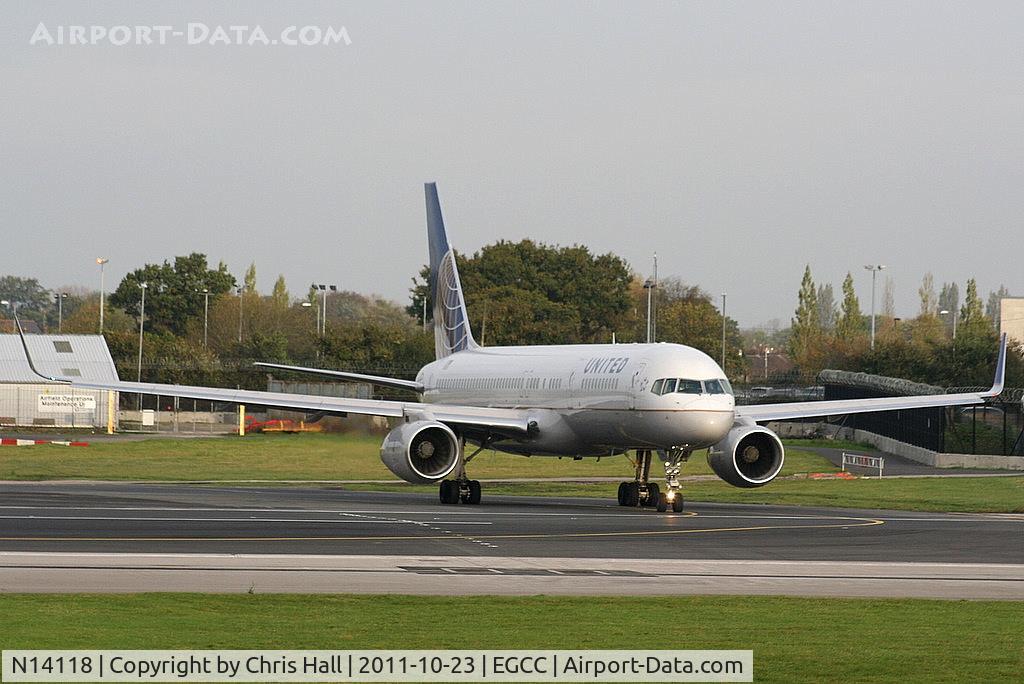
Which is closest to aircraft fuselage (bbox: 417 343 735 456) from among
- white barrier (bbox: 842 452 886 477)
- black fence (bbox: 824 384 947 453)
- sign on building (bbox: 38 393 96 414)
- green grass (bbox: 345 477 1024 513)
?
green grass (bbox: 345 477 1024 513)

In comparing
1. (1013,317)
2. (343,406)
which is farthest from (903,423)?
(1013,317)

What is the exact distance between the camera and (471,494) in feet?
139

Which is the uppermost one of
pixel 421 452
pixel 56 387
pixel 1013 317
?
pixel 1013 317

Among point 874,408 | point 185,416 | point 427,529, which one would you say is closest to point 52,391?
point 185,416

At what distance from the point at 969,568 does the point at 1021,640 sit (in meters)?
8.43

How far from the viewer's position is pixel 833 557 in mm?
26703

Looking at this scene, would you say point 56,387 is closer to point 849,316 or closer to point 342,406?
point 342,406

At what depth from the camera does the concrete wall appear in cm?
6050

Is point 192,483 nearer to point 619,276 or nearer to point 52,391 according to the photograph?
point 52,391

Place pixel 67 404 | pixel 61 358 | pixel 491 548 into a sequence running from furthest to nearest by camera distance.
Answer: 1. pixel 61 358
2. pixel 67 404
3. pixel 491 548

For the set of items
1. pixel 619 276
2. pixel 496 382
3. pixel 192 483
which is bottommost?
pixel 192 483

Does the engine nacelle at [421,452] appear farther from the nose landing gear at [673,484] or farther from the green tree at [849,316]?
the green tree at [849,316]
